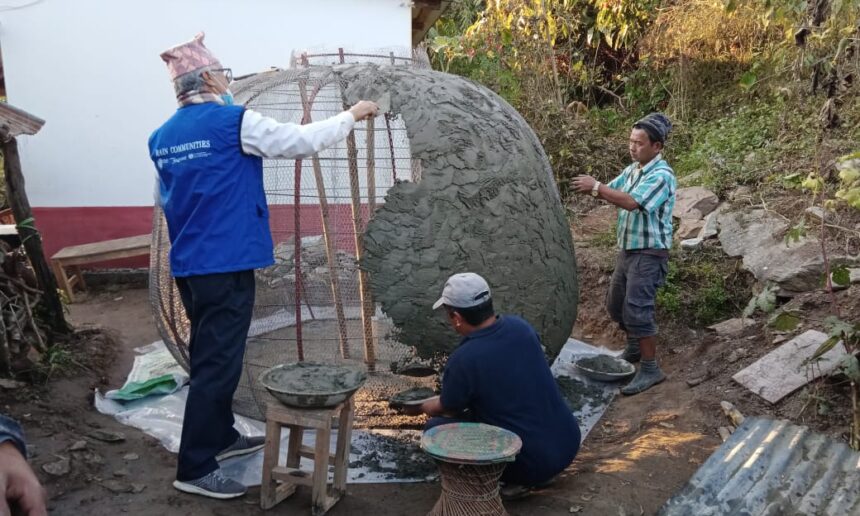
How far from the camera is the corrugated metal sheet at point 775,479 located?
277cm

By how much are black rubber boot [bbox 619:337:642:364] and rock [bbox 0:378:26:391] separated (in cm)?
384

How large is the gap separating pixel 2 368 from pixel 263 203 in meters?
2.16

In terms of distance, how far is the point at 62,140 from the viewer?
7.04 meters

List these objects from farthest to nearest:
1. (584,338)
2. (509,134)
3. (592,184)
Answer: (584,338) → (592,184) → (509,134)

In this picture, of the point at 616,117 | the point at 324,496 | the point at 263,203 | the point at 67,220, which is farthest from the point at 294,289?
the point at 616,117

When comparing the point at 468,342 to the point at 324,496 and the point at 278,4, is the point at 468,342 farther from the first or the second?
the point at 278,4

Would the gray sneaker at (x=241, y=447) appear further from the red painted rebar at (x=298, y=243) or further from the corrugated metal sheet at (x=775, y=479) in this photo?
the corrugated metal sheet at (x=775, y=479)

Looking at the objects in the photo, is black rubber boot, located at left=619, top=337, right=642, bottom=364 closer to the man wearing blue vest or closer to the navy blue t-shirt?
the navy blue t-shirt

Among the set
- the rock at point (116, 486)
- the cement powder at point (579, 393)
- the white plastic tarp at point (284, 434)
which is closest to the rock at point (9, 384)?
the white plastic tarp at point (284, 434)

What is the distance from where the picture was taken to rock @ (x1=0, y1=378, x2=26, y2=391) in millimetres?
3871

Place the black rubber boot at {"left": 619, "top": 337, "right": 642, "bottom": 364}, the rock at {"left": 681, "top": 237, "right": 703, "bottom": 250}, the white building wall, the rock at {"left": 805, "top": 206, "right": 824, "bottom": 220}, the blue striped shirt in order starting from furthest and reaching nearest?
the white building wall < the rock at {"left": 681, "top": 237, "right": 703, "bottom": 250} < the rock at {"left": 805, "top": 206, "right": 824, "bottom": 220} < the black rubber boot at {"left": 619, "top": 337, "right": 642, "bottom": 364} < the blue striped shirt

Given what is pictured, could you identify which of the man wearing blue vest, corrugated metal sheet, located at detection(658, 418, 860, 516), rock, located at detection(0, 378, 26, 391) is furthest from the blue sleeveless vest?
corrugated metal sheet, located at detection(658, 418, 860, 516)

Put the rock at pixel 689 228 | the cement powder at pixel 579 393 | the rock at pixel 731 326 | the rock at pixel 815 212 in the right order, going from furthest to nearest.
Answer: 1. the rock at pixel 689 228
2. the rock at pixel 815 212
3. the rock at pixel 731 326
4. the cement powder at pixel 579 393

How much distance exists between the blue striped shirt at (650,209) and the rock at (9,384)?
12.2ft
